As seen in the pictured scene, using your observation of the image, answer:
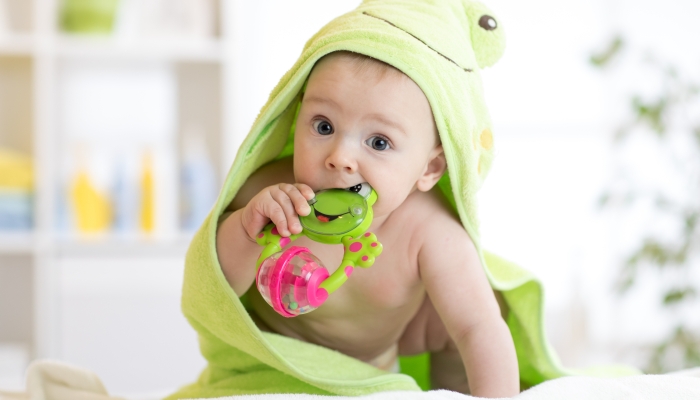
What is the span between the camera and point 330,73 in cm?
75

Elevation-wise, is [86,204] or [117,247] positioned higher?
[86,204]

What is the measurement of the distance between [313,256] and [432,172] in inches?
9.9

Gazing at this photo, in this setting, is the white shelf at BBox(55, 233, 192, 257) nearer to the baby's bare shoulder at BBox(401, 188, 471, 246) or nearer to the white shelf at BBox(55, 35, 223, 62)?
the white shelf at BBox(55, 35, 223, 62)

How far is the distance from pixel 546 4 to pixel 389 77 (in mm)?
2261

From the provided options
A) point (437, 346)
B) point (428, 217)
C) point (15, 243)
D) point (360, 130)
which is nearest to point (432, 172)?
point (428, 217)

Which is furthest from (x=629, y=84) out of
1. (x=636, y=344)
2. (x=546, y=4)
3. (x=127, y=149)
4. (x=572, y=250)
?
(x=127, y=149)

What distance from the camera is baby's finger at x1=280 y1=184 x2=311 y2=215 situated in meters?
0.69

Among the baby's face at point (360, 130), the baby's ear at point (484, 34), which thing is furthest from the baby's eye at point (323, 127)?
the baby's ear at point (484, 34)

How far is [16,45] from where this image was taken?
2.18 meters

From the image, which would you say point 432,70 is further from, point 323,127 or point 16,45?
point 16,45

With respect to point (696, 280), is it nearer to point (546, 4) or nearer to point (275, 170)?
point (546, 4)

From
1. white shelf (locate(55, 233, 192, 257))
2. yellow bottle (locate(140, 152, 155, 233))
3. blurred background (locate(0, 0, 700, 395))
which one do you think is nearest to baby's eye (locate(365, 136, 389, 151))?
blurred background (locate(0, 0, 700, 395))

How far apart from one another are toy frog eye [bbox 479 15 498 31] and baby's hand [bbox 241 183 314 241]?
0.36m

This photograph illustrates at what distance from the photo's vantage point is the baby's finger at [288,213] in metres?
0.69
